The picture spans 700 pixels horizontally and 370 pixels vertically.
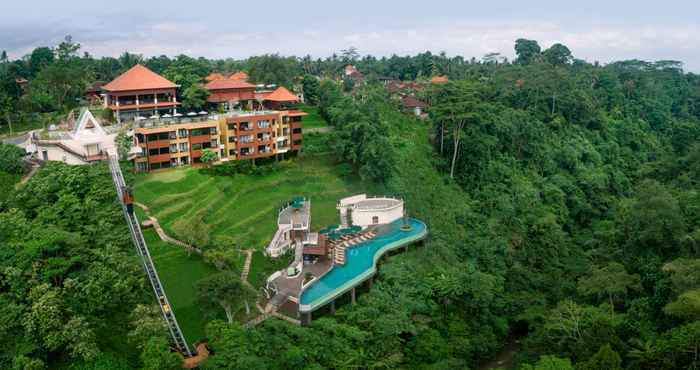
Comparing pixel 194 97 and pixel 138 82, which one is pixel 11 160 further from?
pixel 194 97

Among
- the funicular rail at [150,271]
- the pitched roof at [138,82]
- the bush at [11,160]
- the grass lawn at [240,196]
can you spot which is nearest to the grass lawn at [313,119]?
the grass lawn at [240,196]

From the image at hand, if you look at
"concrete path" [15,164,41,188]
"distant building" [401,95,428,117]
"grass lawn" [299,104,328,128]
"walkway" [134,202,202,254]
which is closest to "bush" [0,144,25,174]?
"concrete path" [15,164,41,188]

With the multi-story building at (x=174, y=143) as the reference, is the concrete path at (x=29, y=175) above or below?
below

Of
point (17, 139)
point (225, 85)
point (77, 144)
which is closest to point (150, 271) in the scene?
point (77, 144)

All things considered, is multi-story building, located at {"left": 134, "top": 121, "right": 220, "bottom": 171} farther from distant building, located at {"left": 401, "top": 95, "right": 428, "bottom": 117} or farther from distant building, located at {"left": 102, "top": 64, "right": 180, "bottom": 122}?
distant building, located at {"left": 401, "top": 95, "right": 428, "bottom": 117}

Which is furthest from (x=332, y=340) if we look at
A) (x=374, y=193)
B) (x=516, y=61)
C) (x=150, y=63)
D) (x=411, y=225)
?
(x=516, y=61)

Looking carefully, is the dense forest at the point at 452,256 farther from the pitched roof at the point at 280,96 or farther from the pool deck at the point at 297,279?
the pitched roof at the point at 280,96
